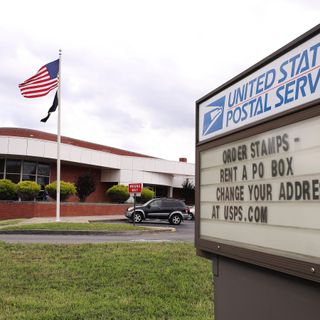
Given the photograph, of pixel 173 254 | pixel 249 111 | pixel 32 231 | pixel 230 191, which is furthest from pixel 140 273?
pixel 32 231

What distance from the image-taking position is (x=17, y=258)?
9734 mm

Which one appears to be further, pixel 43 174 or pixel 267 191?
pixel 43 174

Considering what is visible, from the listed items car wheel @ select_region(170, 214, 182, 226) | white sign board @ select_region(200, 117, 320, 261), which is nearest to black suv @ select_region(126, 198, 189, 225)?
car wheel @ select_region(170, 214, 182, 226)

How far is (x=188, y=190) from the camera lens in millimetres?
50750

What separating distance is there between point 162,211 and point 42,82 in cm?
1071

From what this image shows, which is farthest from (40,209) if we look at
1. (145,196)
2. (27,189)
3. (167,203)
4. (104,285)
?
(104,285)

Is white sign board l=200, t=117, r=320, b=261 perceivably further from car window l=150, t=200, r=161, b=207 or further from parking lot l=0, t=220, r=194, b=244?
car window l=150, t=200, r=161, b=207

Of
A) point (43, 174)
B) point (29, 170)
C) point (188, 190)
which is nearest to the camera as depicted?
point (29, 170)

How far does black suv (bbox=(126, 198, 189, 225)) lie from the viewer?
93.6ft

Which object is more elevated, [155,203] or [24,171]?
[24,171]

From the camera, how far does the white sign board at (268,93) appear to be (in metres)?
2.62

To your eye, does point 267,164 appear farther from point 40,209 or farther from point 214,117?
point 40,209

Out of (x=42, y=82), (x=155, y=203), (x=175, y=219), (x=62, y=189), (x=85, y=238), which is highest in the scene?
(x=42, y=82)

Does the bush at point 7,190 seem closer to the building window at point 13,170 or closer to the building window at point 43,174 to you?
the building window at point 13,170
